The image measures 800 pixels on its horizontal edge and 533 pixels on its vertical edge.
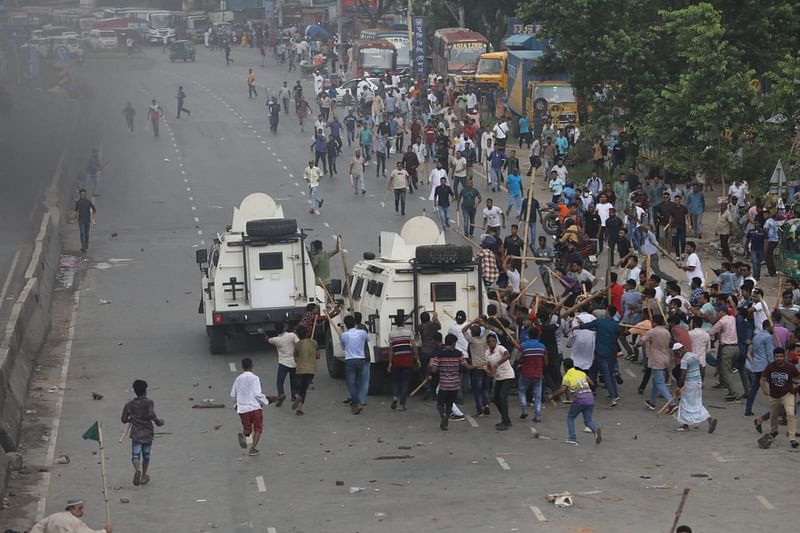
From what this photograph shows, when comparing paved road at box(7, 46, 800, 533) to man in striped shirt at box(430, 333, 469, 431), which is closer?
paved road at box(7, 46, 800, 533)

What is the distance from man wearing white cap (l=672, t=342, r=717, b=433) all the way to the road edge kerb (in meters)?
8.46

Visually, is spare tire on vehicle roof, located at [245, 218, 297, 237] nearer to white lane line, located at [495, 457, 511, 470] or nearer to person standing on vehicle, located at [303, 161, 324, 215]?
white lane line, located at [495, 457, 511, 470]

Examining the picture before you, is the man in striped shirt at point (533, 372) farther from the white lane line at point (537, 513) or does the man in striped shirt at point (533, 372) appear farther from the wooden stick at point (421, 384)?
the white lane line at point (537, 513)

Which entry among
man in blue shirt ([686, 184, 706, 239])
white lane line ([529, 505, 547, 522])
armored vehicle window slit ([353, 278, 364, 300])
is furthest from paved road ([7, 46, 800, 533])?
man in blue shirt ([686, 184, 706, 239])

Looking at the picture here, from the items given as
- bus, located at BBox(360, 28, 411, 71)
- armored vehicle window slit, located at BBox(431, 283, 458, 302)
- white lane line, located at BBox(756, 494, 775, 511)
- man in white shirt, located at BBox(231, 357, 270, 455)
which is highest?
armored vehicle window slit, located at BBox(431, 283, 458, 302)

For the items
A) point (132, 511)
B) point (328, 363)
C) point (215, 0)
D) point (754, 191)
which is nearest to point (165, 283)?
point (328, 363)

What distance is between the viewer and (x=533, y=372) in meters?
21.9

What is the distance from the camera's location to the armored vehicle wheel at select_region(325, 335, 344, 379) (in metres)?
25.2

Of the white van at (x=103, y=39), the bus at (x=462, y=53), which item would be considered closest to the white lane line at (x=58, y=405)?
the bus at (x=462, y=53)

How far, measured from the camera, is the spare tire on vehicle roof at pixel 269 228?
1062 inches

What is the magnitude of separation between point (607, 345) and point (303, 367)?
4.21m

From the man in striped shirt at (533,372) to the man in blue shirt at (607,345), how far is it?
1.05m

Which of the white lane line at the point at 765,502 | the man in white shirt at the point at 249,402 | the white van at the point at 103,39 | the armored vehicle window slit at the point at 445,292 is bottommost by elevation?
the white van at the point at 103,39

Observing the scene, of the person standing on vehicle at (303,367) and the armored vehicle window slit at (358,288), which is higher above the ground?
the armored vehicle window slit at (358,288)
